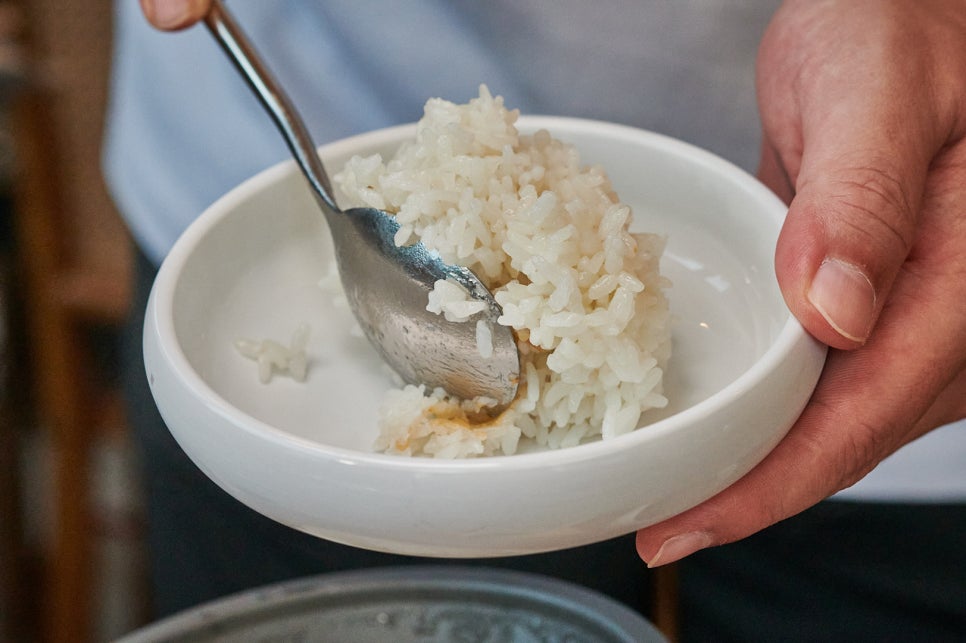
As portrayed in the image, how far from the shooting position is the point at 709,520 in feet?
2.55

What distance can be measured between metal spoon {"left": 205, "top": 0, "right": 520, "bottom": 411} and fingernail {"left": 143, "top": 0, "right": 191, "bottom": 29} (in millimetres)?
31

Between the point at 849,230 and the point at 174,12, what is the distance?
67cm

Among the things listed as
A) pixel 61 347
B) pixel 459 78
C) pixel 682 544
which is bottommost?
pixel 61 347

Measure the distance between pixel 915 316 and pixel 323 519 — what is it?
1.87ft

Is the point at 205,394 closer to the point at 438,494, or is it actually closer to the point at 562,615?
the point at 438,494

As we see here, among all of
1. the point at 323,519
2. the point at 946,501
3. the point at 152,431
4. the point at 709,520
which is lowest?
the point at 946,501

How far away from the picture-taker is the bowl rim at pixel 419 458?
666 millimetres

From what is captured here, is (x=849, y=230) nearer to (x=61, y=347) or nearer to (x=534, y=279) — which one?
(x=534, y=279)

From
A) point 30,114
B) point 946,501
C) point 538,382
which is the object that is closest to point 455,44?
point 538,382

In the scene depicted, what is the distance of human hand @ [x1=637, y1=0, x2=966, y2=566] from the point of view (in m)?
0.78

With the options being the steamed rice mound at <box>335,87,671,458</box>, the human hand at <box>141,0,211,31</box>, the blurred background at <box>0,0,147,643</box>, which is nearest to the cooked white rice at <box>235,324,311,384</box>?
the steamed rice mound at <box>335,87,671,458</box>

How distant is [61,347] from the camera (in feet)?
7.61

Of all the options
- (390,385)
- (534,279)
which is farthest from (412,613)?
(534,279)

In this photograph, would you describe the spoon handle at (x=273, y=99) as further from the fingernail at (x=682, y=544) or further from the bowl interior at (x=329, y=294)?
the fingernail at (x=682, y=544)
